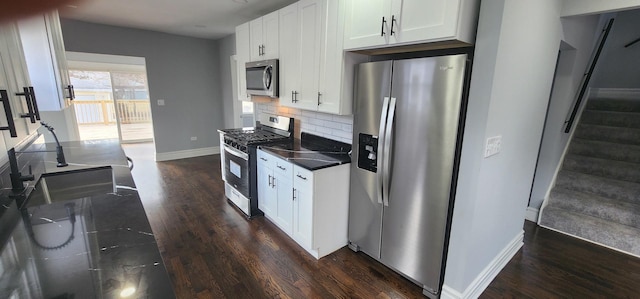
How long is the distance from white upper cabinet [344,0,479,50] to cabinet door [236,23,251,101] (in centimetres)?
180

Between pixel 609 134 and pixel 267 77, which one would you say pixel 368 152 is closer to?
pixel 267 77

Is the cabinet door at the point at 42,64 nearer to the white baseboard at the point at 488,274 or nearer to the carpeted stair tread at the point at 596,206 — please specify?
the white baseboard at the point at 488,274

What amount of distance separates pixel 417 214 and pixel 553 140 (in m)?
2.28

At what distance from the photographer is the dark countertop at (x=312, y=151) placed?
7.72 feet

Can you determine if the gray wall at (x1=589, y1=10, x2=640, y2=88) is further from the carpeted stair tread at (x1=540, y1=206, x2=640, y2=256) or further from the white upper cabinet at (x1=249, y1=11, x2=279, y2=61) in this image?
the white upper cabinet at (x1=249, y1=11, x2=279, y2=61)

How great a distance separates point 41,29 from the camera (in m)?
1.66

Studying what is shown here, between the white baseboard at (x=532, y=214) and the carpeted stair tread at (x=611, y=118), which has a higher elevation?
the carpeted stair tread at (x=611, y=118)

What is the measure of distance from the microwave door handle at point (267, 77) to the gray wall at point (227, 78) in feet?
8.25

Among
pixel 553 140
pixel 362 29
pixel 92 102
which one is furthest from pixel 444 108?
pixel 92 102

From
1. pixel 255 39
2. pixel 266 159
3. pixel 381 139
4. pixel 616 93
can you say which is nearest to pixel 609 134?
pixel 616 93

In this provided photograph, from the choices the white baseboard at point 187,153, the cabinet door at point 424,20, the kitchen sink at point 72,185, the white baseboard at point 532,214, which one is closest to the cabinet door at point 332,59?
the cabinet door at point 424,20

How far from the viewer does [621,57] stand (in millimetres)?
4117

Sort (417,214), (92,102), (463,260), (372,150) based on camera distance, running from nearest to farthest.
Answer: (463,260)
(417,214)
(372,150)
(92,102)

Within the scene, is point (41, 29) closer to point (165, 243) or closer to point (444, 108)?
point (165, 243)
